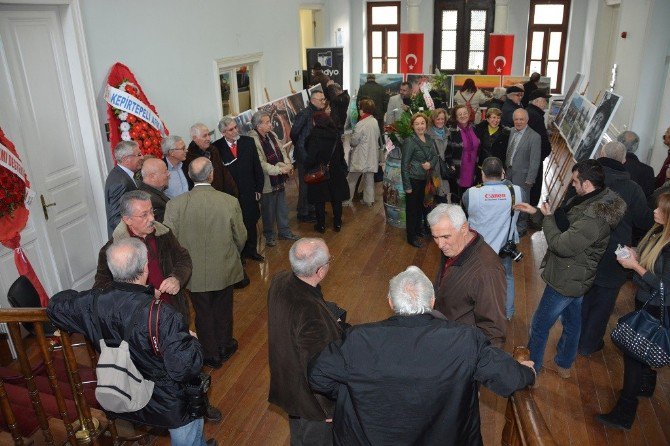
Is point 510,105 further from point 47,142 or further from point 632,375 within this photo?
point 47,142

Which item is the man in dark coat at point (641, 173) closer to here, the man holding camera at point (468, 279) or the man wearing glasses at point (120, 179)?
the man holding camera at point (468, 279)

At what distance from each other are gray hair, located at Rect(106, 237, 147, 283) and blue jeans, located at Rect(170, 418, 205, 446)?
900 mm

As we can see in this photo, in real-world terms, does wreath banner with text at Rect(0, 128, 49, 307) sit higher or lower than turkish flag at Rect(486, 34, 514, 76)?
lower

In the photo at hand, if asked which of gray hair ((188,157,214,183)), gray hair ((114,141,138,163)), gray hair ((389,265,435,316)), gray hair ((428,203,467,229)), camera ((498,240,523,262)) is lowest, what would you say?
camera ((498,240,523,262))

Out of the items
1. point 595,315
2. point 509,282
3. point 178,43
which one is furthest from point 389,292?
point 178,43

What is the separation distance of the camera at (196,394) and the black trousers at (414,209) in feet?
13.5

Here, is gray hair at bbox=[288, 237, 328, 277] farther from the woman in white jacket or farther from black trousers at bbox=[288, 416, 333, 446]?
the woman in white jacket

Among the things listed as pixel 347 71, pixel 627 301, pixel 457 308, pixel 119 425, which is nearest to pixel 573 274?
pixel 457 308

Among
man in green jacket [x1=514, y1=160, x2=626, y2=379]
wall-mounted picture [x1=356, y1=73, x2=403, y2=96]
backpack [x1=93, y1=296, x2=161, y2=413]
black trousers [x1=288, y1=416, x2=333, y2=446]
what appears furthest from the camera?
wall-mounted picture [x1=356, y1=73, x2=403, y2=96]

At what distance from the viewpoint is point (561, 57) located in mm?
14086

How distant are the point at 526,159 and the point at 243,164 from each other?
3.16 m

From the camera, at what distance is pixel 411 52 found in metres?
13.4

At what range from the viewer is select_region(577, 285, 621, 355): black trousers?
13.6 feet

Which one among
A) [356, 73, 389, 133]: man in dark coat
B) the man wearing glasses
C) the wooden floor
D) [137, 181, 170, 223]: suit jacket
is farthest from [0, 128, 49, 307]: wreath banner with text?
[356, 73, 389, 133]: man in dark coat
